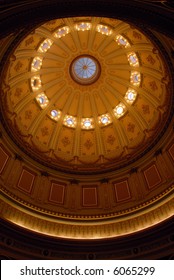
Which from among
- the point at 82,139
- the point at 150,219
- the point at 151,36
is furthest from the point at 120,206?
the point at 151,36

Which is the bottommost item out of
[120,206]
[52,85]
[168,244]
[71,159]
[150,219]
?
[168,244]

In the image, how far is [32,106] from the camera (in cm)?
2220

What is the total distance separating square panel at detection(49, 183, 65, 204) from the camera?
1960cm

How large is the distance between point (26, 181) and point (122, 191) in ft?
21.3

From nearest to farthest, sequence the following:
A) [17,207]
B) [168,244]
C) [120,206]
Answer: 1. [168,244]
2. [17,207]
3. [120,206]

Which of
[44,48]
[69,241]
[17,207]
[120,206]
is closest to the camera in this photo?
[69,241]

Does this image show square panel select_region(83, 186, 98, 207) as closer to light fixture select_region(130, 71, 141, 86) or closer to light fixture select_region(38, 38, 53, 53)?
light fixture select_region(130, 71, 141, 86)

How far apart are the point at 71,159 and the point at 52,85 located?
6.26 meters

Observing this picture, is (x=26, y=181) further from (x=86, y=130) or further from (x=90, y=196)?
(x=86, y=130)

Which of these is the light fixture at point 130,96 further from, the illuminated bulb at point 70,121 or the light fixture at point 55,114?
the light fixture at point 55,114

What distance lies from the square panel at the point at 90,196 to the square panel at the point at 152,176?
12.2 ft

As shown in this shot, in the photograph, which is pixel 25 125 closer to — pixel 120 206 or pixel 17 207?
pixel 17 207

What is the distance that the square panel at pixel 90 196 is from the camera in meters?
19.8

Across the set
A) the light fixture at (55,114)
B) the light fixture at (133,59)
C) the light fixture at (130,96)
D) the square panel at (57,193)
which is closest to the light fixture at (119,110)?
the light fixture at (130,96)
